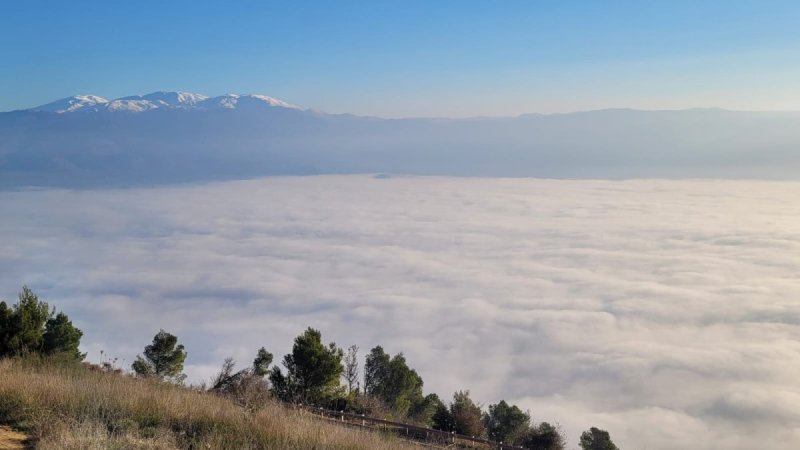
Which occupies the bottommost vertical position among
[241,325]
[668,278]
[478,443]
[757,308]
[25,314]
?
[478,443]

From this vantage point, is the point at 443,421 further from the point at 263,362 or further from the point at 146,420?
the point at 146,420

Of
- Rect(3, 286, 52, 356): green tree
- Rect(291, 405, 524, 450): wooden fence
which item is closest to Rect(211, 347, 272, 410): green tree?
Rect(291, 405, 524, 450): wooden fence

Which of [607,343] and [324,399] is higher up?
[607,343]

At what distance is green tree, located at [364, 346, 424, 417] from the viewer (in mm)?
30562

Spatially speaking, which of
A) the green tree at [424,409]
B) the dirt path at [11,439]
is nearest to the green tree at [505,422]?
the green tree at [424,409]

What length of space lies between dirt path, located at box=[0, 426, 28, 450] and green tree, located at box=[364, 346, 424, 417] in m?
23.6

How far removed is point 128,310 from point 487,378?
91135 millimetres

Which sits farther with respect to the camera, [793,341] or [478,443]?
[793,341]

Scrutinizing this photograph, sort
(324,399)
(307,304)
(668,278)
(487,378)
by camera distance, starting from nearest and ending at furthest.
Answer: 1. (324,399)
2. (487,378)
3. (307,304)
4. (668,278)

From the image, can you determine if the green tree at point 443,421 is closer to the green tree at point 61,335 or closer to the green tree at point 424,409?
the green tree at point 424,409

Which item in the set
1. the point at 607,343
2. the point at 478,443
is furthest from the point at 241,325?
the point at 478,443

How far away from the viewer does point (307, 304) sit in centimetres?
14762

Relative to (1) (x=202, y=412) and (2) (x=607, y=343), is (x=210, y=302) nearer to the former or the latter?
(2) (x=607, y=343)

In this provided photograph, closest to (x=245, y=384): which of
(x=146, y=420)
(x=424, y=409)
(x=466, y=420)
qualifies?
(x=466, y=420)
